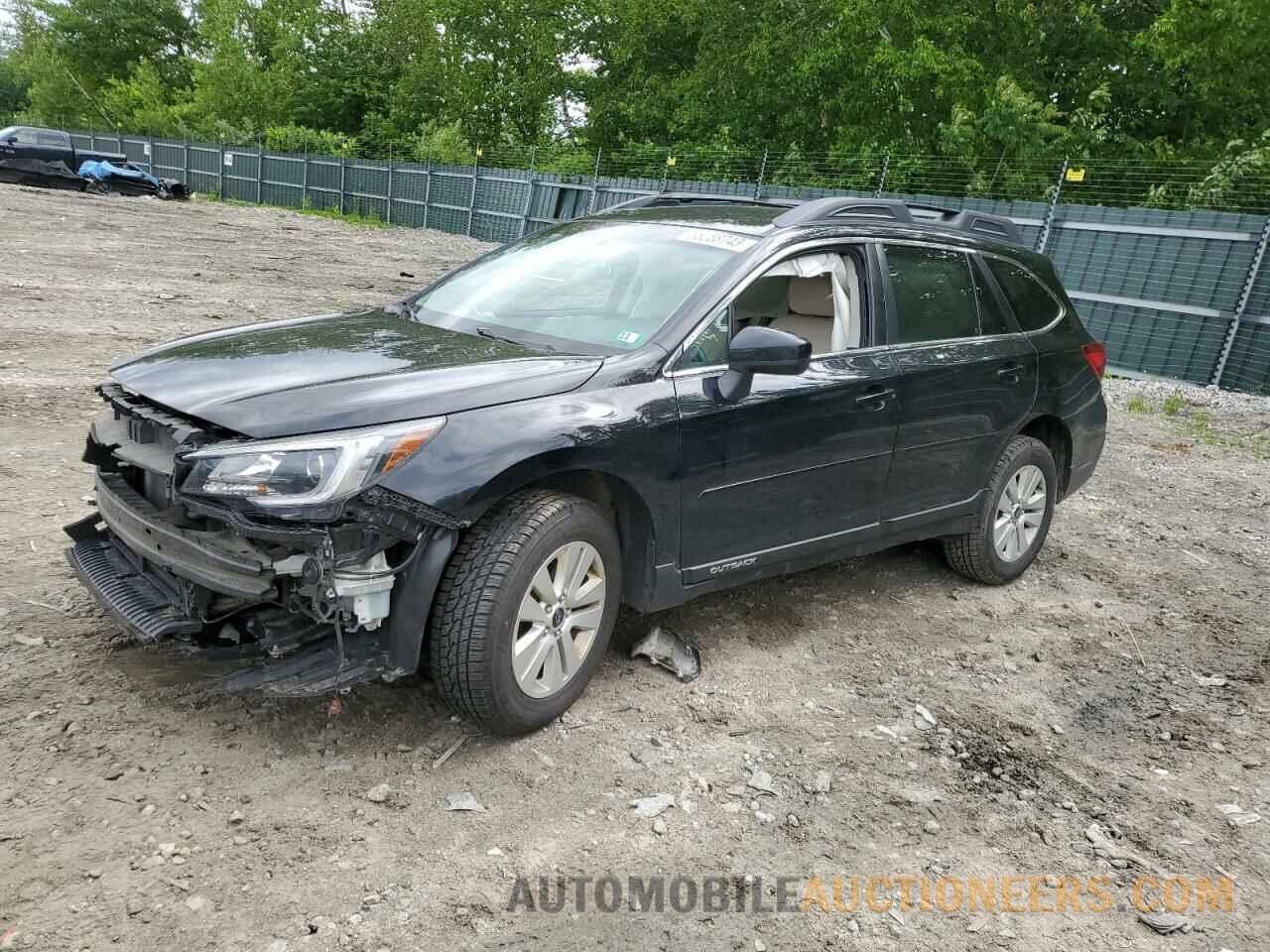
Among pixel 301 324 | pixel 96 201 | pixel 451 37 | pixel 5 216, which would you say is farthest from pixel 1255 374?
pixel 451 37

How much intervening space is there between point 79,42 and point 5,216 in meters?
47.6

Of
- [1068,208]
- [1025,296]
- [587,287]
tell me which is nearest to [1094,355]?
[1025,296]

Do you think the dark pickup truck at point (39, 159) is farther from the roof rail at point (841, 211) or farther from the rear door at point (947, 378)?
the rear door at point (947, 378)

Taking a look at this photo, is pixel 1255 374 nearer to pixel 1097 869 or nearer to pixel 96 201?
pixel 1097 869

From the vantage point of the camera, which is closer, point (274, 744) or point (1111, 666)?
point (274, 744)

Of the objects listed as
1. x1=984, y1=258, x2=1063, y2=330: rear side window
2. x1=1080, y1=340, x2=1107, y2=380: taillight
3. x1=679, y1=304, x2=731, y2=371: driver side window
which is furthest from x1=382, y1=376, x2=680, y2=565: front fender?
x1=1080, y1=340, x2=1107, y2=380: taillight

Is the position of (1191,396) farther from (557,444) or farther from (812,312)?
(557,444)

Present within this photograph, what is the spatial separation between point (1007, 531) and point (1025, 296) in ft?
3.92

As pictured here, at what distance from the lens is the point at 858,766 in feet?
11.5

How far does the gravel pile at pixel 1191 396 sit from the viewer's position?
1136 cm

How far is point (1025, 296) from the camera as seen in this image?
5.18 meters

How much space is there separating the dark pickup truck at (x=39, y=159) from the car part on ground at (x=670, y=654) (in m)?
30.7

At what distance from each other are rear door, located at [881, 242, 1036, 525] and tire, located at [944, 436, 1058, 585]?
0.12 metres

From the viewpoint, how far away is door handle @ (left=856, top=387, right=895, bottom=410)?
4145mm
